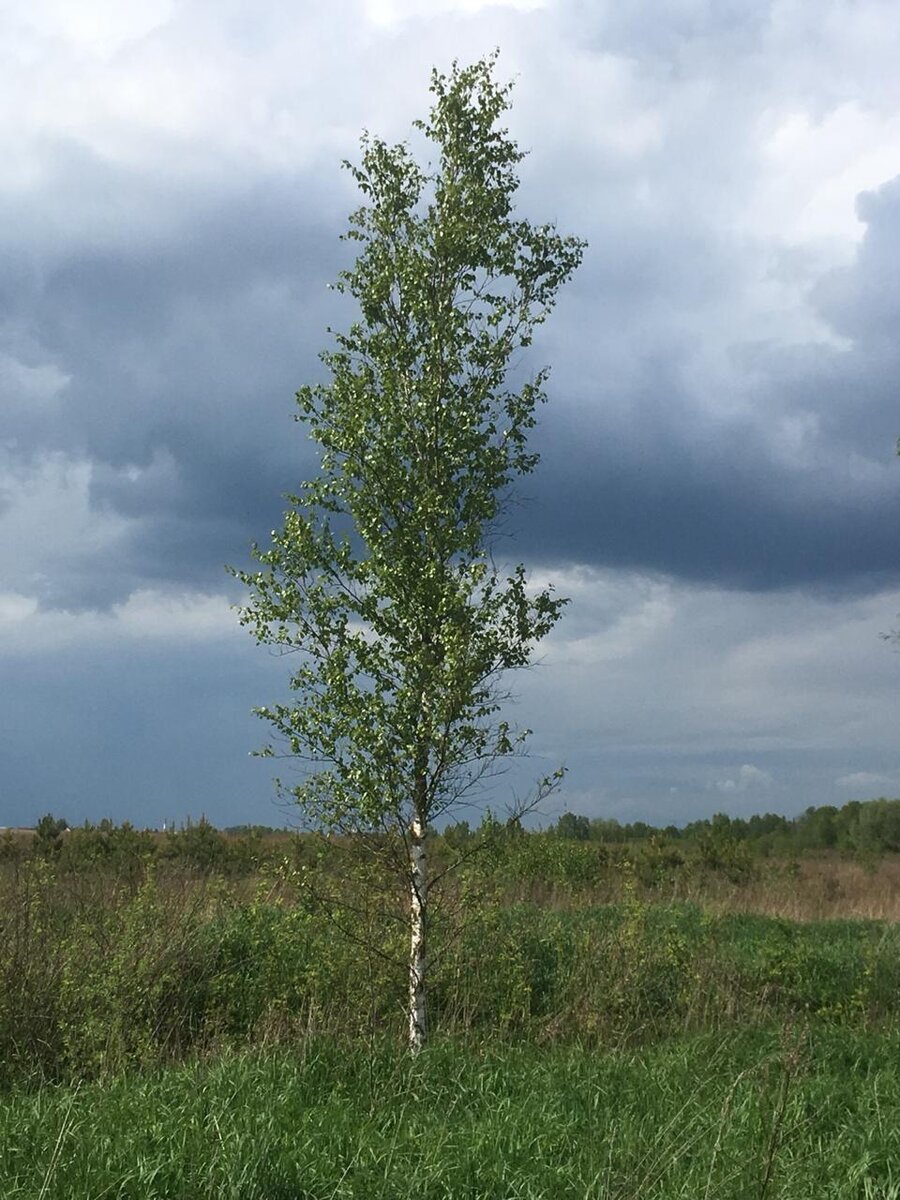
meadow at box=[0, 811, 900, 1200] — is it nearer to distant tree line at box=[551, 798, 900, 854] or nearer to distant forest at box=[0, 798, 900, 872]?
distant forest at box=[0, 798, 900, 872]

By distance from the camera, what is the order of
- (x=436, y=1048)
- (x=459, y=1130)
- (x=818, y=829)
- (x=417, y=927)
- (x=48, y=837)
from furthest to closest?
(x=818, y=829) → (x=48, y=837) → (x=417, y=927) → (x=436, y=1048) → (x=459, y=1130)

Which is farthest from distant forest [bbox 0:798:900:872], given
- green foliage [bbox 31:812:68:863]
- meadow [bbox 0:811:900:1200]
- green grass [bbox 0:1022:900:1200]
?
green grass [bbox 0:1022:900:1200]

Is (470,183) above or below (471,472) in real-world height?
above

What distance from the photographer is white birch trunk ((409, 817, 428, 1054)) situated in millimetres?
10281

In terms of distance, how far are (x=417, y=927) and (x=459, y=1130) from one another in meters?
2.89

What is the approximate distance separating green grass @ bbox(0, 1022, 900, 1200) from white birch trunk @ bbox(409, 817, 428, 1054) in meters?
0.41

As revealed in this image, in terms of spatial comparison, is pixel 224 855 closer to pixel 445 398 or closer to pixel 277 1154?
pixel 445 398

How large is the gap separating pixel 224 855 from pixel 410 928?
18.5m

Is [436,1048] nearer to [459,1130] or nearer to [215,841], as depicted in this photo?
[459,1130]

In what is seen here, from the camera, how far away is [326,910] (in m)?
10.5

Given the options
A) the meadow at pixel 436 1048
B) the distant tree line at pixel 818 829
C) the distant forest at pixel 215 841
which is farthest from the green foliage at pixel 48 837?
the distant tree line at pixel 818 829

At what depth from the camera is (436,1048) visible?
9.74 meters

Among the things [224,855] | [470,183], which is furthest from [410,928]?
[224,855]

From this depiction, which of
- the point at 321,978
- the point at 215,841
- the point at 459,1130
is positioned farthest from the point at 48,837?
the point at 459,1130
